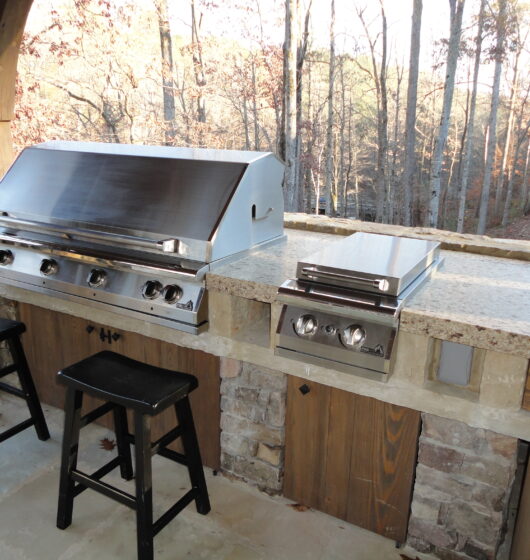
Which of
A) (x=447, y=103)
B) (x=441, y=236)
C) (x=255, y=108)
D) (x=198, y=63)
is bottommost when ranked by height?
(x=441, y=236)

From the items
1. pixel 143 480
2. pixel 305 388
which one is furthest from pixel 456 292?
A: pixel 143 480

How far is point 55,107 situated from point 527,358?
1005cm

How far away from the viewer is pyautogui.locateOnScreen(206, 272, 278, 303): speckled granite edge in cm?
179

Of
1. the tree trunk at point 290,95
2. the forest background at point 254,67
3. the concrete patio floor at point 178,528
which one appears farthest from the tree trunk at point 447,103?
the concrete patio floor at point 178,528

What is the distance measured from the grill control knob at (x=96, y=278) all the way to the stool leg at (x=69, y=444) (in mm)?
467

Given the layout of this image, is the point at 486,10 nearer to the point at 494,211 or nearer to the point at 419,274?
the point at 494,211

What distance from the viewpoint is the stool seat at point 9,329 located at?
242 centimetres

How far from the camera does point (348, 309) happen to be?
5.20 feet

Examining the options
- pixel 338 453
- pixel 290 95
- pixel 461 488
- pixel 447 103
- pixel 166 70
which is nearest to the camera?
pixel 461 488

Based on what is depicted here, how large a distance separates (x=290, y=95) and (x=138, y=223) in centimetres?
738

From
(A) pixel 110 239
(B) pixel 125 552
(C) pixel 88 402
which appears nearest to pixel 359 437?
(B) pixel 125 552

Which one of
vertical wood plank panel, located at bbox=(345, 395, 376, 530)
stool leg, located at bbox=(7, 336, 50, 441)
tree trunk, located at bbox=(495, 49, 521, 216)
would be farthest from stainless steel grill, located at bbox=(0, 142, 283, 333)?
tree trunk, located at bbox=(495, 49, 521, 216)

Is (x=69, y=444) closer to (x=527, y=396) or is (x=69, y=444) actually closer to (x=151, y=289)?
(x=151, y=289)

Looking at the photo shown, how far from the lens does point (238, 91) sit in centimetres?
1195
